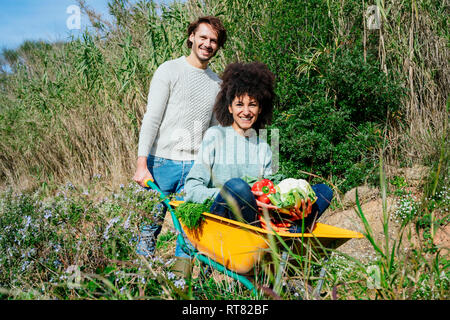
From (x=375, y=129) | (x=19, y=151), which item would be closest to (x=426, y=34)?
(x=375, y=129)

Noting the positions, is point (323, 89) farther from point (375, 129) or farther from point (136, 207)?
point (136, 207)

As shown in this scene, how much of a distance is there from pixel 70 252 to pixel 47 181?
12.6 feet

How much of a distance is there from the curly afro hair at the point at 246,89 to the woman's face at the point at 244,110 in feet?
0.10

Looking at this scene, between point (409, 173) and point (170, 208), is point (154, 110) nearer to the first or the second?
point (170, 208)

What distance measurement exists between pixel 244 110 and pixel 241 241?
877 millimetres

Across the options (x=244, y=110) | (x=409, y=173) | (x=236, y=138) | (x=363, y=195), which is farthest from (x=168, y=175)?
(x=409, y=173)

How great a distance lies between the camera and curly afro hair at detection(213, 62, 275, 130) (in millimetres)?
2373

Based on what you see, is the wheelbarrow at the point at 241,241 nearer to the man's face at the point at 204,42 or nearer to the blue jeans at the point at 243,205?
the blue jeans at the point at 243,205

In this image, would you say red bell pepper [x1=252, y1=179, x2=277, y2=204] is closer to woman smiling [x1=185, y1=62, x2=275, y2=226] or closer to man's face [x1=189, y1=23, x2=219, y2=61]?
woman smiling [x1=185, y1=62, x2=275, y2=226]

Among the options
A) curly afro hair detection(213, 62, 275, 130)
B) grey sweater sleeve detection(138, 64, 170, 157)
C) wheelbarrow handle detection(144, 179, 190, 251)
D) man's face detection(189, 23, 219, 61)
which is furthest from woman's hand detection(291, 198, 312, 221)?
man's face detection(189, 23, 219, 61)

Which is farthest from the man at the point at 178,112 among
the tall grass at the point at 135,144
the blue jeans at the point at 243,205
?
the blue jeans at the point at 243,205

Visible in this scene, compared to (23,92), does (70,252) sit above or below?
below

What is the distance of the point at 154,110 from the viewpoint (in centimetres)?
252

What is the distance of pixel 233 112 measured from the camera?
2.38 metres
